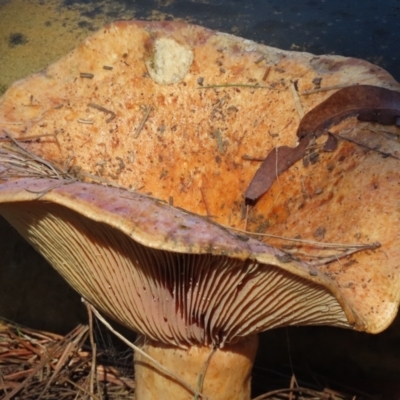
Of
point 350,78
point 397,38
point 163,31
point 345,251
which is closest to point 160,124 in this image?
point 163,31

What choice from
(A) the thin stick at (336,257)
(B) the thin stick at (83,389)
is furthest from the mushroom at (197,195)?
(B) the thin stick at (83,389)

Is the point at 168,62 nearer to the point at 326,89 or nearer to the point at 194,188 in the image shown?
the point at 194,188

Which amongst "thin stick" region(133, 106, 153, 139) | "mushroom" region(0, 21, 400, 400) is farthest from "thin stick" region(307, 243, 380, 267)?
"thin stick" region(133, 106, 153, 139)

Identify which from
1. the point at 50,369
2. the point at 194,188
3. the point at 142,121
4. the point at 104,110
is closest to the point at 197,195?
the point at 194,188

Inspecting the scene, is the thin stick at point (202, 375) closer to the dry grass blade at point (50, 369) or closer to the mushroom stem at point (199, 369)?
the mushroom stem at point (199, 369)

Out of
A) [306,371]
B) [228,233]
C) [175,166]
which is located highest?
[228,233]

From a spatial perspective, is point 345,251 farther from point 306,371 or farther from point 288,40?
point 288,40

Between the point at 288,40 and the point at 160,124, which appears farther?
the point at 288,40
